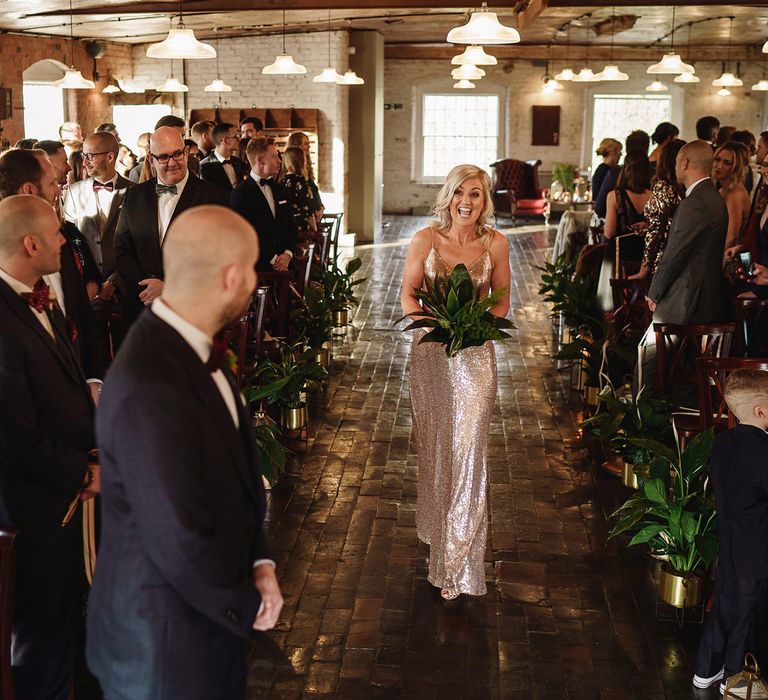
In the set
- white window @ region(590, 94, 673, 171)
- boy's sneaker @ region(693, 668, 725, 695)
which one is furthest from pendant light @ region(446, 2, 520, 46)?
white window @ region(590, 94, 673, 171)

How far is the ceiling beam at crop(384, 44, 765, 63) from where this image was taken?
21.4 meters

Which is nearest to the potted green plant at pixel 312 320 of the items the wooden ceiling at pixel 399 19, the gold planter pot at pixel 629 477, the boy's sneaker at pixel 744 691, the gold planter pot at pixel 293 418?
the gold planter pot at pixel 293 418

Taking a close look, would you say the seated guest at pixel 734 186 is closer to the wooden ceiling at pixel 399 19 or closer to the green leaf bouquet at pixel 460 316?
the green leaf bouquet at pixel 460 316

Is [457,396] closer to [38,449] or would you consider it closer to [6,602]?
[38,449]

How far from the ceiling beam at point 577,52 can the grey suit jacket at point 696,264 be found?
16.6 metres

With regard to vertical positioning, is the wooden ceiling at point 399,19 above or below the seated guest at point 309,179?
above

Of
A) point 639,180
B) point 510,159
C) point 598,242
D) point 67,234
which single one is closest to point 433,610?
point 67,234

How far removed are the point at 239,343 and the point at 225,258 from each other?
2837 mm

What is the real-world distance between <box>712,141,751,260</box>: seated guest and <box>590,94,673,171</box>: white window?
1635cm

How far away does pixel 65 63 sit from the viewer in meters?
14.3

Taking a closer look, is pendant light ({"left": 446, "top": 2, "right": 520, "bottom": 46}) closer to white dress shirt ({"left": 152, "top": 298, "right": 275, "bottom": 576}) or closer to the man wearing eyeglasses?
the man wearing eyeglasses

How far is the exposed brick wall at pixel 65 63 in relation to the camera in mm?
12703

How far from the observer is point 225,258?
203 centimetres

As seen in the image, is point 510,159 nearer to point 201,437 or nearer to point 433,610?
point 433,610
